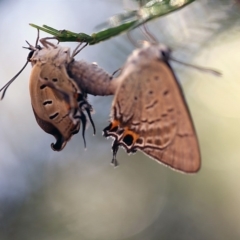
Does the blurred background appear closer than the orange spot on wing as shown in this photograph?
No

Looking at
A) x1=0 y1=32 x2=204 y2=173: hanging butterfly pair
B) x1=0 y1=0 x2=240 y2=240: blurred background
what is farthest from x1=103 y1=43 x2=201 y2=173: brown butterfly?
x1=0 y1=0 x2=240 y2=240: blurred background

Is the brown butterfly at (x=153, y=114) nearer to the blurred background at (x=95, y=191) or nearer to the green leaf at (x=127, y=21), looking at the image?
the green leaf at (x=127, y=21)

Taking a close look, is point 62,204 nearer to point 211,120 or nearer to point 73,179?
point 73,179

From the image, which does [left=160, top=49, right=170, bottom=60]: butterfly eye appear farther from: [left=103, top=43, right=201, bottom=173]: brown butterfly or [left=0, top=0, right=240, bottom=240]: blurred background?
[left=0, top=0, right=240, bottom=240]: blurred background

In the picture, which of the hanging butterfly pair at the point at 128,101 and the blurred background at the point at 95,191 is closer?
the hanging butterfly pair at the point at 128,101

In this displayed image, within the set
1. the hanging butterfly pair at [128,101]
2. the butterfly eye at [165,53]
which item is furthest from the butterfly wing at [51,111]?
the butterfly eye at [165,53]

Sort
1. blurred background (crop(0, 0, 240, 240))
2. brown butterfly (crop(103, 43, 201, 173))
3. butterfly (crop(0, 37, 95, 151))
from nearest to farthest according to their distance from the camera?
brown butterfly (crop(103, 43, 201, 173))
butterfly (crop(0, 37, 95, 151))
blurred background (crop(0, 0, 240, 240))

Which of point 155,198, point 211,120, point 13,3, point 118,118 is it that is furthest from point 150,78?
point 155,198

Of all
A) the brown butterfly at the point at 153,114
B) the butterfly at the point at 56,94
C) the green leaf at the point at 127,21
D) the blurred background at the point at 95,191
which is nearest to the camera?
the green leaf at the point at 127,21
